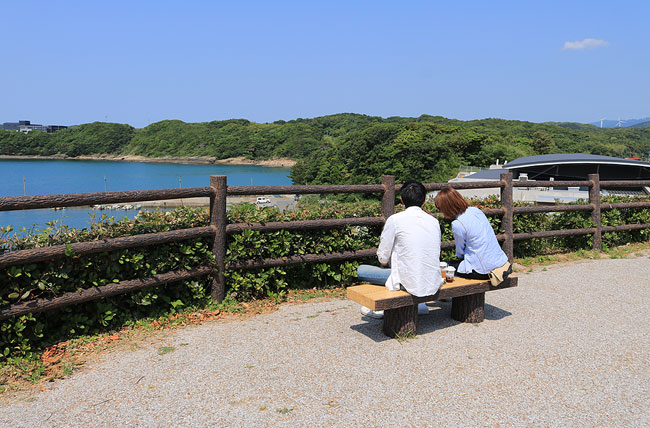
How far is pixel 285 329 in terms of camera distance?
5.12 m

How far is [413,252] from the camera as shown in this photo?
15.1 feet

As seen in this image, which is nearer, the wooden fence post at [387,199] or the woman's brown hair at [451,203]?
the woman's brown hair at [451,203]

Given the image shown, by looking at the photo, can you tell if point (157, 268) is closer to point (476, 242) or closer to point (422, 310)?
point (422, 310)

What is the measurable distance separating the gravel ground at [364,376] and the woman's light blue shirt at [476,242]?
0.65 metres

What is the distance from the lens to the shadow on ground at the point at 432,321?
500 centimetres

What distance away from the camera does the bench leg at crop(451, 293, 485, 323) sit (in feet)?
17.2

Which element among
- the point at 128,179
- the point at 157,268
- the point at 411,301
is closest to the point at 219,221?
the point at 157,268

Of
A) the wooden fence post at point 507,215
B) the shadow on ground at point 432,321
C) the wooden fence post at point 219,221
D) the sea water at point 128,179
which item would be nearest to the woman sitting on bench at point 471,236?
the shadow on ground at point 432,321

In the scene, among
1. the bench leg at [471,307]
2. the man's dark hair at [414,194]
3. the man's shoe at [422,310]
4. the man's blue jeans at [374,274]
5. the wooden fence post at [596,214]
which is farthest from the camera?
the wooden fence post at [596,214]

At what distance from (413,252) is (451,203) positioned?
2.45 feet

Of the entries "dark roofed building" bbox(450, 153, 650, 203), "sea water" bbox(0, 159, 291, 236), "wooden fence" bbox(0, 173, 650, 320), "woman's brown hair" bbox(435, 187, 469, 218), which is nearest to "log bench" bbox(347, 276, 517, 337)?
"woman's brown hair" bbox(435, 187, 469, 218)

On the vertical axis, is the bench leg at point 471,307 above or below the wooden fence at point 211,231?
below

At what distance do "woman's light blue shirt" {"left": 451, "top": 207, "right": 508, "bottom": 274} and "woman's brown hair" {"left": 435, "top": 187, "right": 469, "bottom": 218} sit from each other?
0.08 meters

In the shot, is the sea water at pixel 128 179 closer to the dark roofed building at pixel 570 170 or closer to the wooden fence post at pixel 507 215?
the dark roofed building at pixel 570 170
